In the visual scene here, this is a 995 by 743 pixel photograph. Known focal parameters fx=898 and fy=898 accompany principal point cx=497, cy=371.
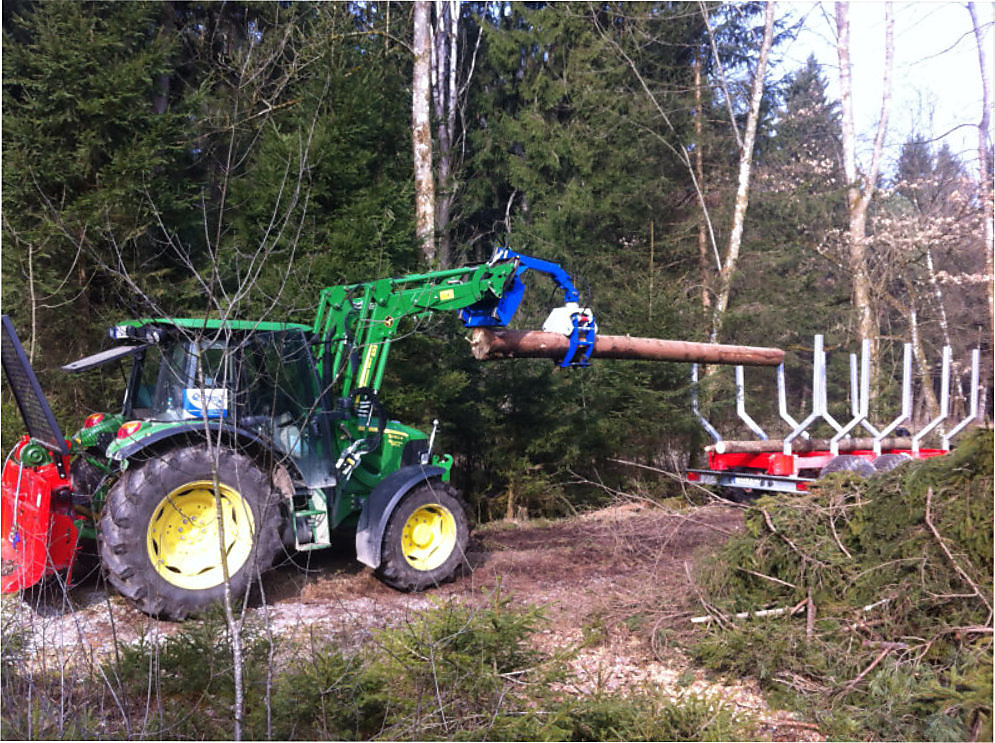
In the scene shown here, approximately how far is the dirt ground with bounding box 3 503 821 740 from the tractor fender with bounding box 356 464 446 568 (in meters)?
0.38

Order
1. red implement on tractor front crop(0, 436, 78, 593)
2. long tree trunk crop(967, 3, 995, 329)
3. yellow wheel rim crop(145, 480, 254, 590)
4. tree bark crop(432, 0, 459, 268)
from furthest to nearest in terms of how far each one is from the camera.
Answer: tree bark crop(432, 0, 459, 268) → long tree trunk crop(967, 3, 995, 329) → yellow wheel rim crop(145, 480, 254, 590) → red implement on tractor front crop(0, 436, 78, 593)

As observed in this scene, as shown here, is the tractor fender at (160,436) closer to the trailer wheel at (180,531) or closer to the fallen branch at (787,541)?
the trailer wheel at (180,531)

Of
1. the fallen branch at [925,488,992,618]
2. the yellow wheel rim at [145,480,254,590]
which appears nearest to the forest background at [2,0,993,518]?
the yellow wheel rim at [145,480,254,590]

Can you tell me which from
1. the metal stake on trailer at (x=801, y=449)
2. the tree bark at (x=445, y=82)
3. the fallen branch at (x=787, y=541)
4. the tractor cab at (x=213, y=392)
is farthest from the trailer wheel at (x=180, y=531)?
the tree bark at (x=445, y=82)

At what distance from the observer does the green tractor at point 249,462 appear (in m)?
6.27

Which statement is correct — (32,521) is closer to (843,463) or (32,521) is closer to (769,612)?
(769,612)

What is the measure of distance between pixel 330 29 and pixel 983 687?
12.3m

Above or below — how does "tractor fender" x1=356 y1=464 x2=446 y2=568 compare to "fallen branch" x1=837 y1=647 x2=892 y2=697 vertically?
above

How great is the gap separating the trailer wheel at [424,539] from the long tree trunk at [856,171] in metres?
12.8

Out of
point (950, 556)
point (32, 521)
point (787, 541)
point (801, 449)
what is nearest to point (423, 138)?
point (801, 449)

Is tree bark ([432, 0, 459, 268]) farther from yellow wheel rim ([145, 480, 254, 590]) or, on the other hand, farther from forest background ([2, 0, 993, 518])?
yellow wheel rim ([145, 480, 254, 590])

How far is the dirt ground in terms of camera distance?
5.27 metres

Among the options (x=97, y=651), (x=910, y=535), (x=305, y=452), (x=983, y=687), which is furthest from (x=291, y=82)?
(x=983, y=687)

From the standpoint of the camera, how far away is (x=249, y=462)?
6645 millimetres
